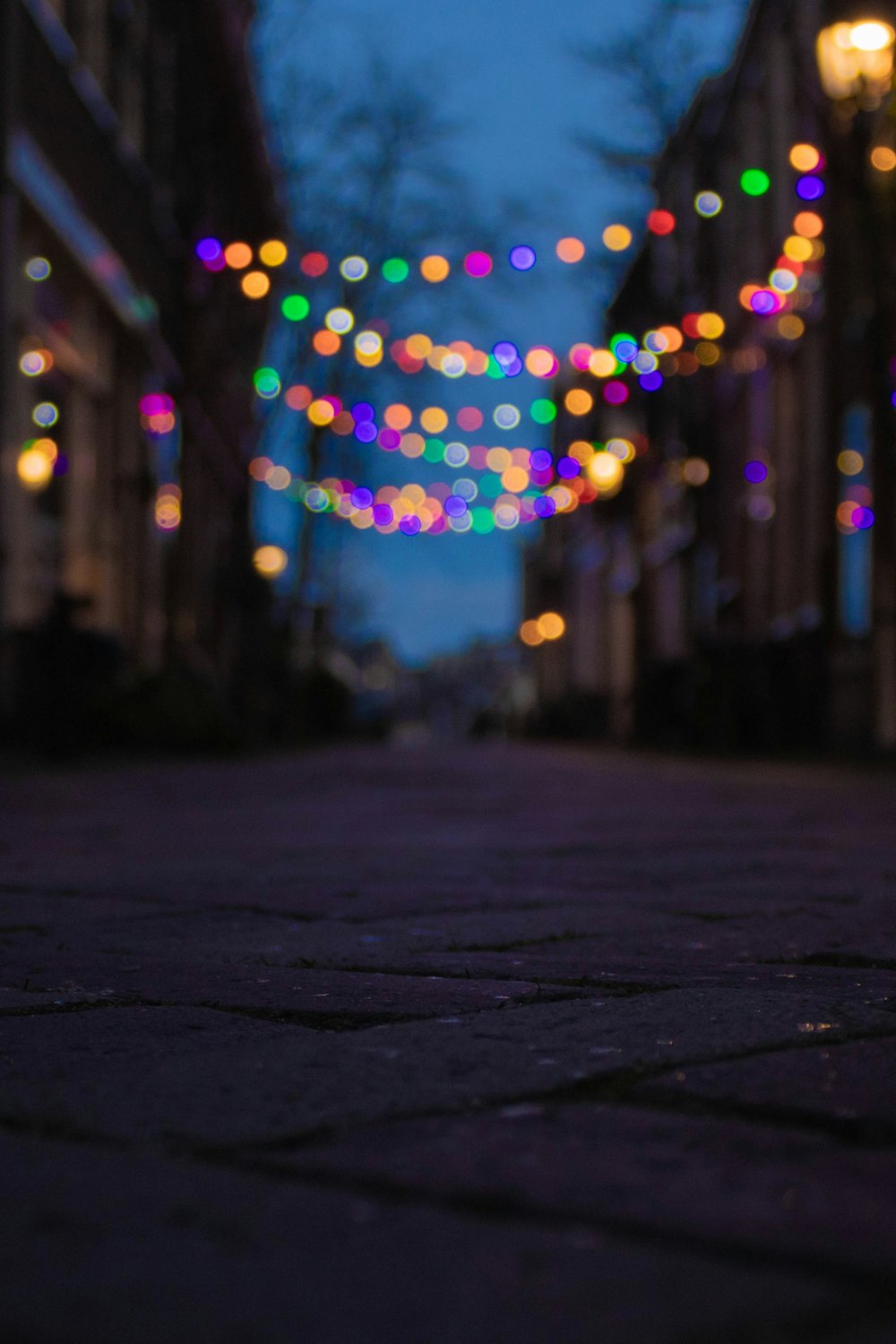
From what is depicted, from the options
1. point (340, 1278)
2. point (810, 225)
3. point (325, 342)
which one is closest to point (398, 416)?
point (325, 342)

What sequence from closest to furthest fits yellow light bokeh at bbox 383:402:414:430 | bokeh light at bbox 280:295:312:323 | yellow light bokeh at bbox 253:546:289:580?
bokeh light at bbox 280:295:312:323, yellow light bokeh at bbox 383:402:414:430, yellow light bokeh at bbox 253:546:289:580

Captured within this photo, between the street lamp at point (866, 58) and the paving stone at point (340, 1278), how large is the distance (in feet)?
34.4

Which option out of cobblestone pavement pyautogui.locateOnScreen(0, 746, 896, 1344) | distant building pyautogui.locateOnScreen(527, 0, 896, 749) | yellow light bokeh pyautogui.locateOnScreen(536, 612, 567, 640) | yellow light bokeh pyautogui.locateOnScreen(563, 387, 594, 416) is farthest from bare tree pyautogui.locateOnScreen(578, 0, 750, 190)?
yellow light bokeh pyautogui.locateOnScreen(536, 612, 567, 640)

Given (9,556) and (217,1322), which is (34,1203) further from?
(9,556)

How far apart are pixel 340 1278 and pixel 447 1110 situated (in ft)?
1.52

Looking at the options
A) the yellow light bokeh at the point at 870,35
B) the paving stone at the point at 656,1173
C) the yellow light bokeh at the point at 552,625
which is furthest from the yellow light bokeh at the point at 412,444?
the yellow light bokeh at the point at 552,625

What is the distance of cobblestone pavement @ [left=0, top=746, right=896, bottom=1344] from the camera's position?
1022 mm

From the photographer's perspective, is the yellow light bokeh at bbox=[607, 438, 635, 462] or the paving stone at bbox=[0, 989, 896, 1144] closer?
the paving stone at bbox=[0, 989, 896, 1144]

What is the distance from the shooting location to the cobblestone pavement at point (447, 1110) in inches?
40.3

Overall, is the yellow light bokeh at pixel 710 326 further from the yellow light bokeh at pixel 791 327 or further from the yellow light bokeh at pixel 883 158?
the yellow light bokeh at pixel 883 158

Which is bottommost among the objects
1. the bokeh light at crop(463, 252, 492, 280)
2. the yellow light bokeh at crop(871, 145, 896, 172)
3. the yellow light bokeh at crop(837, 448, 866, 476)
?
the yellow light bokeh at crop(837, 448, 866, 476)

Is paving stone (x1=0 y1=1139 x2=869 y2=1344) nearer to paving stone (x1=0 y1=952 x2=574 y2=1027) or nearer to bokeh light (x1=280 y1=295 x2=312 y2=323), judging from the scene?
paving stone (x1=0 y1=952 x2=574 y2=1027)

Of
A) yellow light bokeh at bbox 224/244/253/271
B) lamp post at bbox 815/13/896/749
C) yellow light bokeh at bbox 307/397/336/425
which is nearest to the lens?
lamp post at bbox 815/13/896/749

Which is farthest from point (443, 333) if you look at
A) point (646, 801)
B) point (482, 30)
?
point (646, 801)
